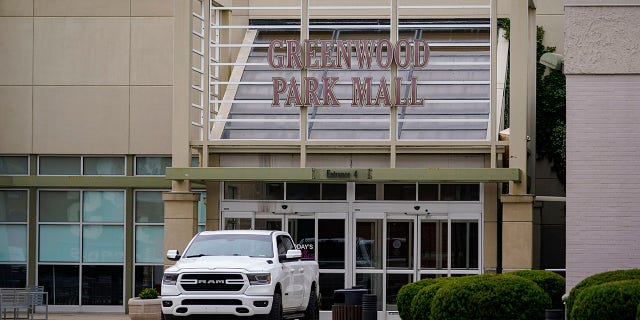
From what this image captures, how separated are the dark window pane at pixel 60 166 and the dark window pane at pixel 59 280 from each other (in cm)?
242

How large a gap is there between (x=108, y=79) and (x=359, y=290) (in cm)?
1217

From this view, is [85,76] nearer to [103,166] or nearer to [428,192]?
[103,166]

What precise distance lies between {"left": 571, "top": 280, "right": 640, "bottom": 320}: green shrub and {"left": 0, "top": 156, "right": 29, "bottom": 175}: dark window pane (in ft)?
67.5

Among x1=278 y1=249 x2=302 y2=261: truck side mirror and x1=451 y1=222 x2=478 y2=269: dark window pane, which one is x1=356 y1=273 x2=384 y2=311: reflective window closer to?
x1=451 y1=222 x2=478 y2=269: dark window pane

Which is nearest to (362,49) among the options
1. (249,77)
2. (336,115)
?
(336,115)

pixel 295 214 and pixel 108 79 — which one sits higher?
pixel 108 79

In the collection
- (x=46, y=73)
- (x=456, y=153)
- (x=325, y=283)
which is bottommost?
(x=325, y=283)

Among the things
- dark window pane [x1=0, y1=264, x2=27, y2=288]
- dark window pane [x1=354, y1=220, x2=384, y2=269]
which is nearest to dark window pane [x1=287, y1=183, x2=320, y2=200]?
dark window pane [x1=354, y1=220, x2=384, y2=269]

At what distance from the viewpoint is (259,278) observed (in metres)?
21.7

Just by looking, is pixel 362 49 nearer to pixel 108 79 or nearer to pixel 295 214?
pixel 295 214

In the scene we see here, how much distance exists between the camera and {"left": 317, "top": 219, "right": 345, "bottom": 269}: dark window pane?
2867 centimetres

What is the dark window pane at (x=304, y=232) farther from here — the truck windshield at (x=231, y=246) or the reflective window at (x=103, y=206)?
the reflective window at (x=103, y=206)

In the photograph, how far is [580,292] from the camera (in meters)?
16.8

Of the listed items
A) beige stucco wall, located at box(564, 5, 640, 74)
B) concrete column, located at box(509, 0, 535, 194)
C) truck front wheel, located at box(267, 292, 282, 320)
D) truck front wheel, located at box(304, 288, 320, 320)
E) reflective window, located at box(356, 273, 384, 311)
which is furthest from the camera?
reflective window, located at box(356, 273, 384, 311)
